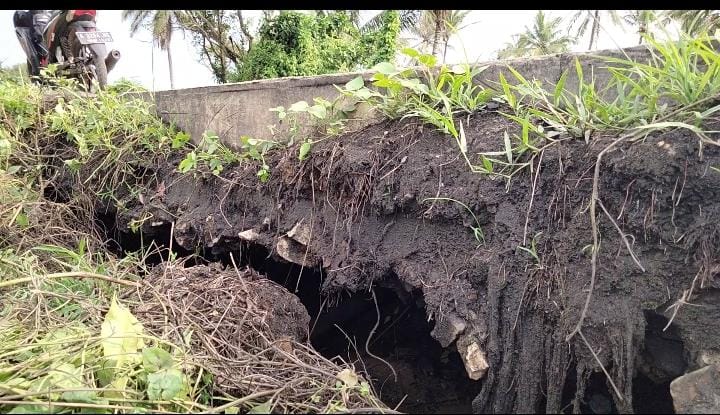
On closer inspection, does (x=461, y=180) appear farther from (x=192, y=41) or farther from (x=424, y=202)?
(x=192, y=41)

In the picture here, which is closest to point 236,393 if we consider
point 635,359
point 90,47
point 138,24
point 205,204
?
point 635,359

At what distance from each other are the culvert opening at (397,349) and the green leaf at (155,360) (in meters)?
1.48

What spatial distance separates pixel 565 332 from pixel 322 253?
4.09 feet

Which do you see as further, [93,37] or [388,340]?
[93,37]

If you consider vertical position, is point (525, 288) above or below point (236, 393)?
above

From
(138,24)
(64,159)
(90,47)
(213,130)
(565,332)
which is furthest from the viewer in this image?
(138,24)

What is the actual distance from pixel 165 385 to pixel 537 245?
140 centimetres

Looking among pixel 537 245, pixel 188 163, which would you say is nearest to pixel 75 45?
pixel 188 163

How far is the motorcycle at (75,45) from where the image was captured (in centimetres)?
535

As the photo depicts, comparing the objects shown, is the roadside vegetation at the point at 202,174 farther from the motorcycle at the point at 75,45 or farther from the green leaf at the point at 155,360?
the motorcycle at the point at 75,45

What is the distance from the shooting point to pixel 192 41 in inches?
473

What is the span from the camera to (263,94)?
10.4ft

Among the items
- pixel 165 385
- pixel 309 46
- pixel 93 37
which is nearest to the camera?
pixel 165 385

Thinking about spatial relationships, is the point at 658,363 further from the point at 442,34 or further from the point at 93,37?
the point at 93,37
